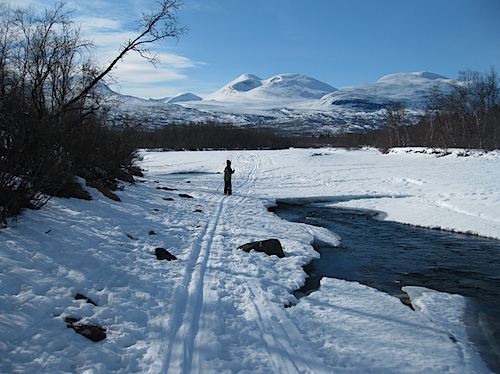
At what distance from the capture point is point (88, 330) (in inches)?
187

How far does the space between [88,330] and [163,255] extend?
3.47m

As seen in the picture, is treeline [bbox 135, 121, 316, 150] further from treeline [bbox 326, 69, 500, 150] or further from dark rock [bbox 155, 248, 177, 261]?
dark rock [bbox 155, 248, 177, 261]

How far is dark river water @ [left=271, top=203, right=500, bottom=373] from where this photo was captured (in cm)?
645

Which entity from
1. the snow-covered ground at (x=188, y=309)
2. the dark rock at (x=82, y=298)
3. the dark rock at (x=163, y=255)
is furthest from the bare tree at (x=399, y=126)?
the dark rock at (x=82, y=298)

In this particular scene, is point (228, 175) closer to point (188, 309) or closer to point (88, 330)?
point (188, 309)

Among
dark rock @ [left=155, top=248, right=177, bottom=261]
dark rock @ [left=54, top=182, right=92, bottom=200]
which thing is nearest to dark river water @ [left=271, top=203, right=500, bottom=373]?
dark rock @ [left=155, top=248, right=177, bottom=261]

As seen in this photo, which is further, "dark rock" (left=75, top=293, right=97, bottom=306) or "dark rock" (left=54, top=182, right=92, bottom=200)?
"dark rock" (left=54, top=182, right=92, bottom=200)

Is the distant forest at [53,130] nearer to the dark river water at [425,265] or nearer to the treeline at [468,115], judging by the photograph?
the dark river water at [425,265]

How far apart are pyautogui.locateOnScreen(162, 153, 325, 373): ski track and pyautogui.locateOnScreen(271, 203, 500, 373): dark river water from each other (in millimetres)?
2011

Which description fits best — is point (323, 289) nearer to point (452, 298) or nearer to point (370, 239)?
point (452, 298)

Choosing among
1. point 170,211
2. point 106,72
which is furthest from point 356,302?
point 106,72

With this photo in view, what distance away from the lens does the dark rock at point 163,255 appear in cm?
813

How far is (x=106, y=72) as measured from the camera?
45.5ft

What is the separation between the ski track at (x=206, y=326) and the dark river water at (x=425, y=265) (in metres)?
2.01
